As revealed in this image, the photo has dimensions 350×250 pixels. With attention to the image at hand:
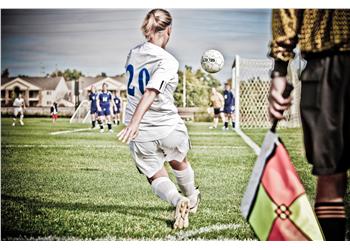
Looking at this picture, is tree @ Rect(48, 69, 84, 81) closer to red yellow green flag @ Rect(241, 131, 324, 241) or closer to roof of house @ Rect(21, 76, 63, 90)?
roof of house @ Rect(21, 76, 63, 90)

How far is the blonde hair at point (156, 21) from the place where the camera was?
344 centimetres

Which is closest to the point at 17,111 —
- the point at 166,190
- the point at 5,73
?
the point at 5,73

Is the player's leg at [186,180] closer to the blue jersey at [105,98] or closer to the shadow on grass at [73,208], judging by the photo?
the shadow on grass at [73,208]

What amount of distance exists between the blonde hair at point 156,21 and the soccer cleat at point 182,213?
3.01 feet

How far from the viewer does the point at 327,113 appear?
213 centimetres

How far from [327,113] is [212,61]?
1663 millimetres

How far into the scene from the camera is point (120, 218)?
3.43m

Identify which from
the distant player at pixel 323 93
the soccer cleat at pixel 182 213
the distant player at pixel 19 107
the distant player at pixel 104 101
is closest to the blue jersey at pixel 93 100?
the distant player at pixel 104 101

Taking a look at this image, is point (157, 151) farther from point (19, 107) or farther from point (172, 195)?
point (19, 107)

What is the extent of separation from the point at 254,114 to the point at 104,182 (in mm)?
1221

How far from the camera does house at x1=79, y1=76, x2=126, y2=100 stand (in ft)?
12.5
